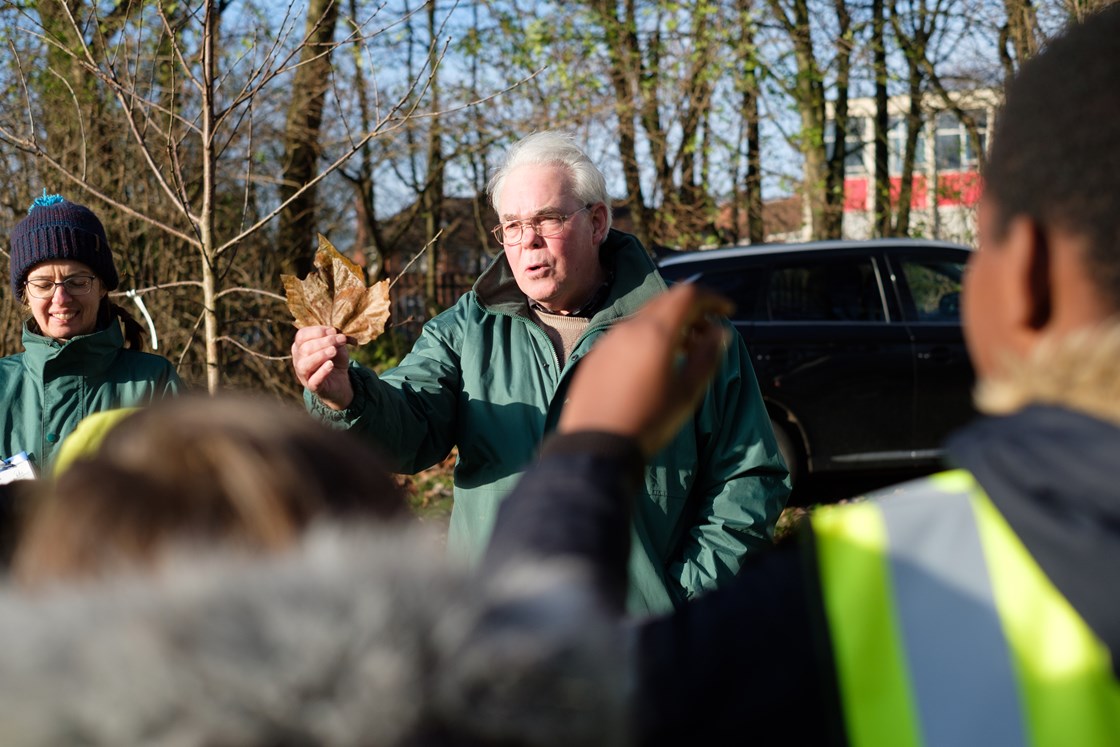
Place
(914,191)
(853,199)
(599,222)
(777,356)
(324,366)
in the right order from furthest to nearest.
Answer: (914,191)
(853,199)
(777,356)
(599,222)
(324,366)

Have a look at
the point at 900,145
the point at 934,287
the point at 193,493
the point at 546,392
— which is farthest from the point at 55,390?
the point at 900,145

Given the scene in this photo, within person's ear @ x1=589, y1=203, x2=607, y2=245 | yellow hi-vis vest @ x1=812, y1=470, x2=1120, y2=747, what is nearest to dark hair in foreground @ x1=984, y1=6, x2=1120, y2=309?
yellow hi-vis vest @ x1=812, y1=470, x2=1120, y2=747

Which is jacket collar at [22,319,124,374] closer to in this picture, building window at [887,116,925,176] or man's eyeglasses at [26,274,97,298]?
man's eyeglasses at [26,274,97,298]

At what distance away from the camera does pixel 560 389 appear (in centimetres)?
264

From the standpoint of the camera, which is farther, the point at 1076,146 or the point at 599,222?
the point at 599,222

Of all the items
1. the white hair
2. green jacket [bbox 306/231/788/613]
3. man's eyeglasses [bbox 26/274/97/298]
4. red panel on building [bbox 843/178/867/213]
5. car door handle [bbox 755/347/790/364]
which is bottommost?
car door handle [bbox 755/347/790/364]

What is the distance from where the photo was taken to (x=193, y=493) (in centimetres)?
87

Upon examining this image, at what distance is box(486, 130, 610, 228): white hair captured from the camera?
294 centimetres

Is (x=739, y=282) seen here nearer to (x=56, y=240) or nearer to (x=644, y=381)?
(x=56, y=240)

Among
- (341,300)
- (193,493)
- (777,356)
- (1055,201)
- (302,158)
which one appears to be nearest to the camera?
(193,493)

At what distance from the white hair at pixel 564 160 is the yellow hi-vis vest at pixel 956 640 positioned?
6.64ft

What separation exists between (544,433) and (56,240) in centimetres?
156

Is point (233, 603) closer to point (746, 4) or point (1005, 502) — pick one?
point (1005, 502)

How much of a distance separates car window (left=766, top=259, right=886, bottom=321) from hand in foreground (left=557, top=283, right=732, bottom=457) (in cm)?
626
